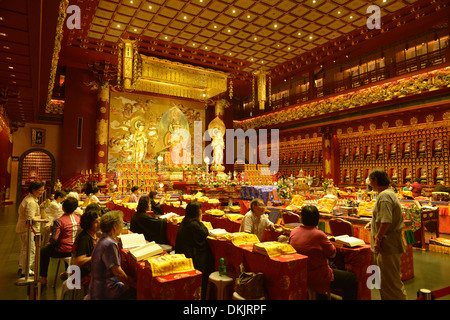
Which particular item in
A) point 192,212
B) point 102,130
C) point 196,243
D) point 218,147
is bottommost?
point 196,243

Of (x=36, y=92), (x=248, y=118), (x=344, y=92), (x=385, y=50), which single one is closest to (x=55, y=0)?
(x=36, y=92)

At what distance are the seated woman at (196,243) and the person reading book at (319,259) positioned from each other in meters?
0.83

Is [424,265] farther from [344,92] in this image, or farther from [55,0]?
[344,92]

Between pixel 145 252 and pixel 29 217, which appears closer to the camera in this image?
pixel 145 252

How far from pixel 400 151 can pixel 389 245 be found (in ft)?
A: 32.9

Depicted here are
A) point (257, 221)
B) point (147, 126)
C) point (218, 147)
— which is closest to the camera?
point (257, 221)

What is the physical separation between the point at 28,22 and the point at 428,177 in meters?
12.1

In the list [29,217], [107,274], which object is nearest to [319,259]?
[107,274]

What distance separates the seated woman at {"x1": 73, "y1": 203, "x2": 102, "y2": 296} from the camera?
2275 millimetres

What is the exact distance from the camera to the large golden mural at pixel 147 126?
526 inches

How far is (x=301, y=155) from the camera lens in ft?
48.7

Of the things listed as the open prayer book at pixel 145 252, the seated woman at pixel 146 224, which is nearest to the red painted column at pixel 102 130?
the seated woman at pixel 146 224

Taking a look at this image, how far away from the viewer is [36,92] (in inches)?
321

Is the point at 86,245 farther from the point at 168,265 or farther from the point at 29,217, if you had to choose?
the point at 29,217
